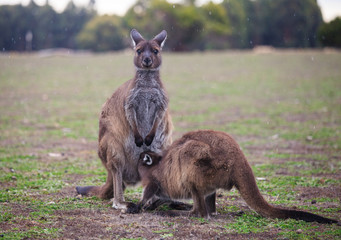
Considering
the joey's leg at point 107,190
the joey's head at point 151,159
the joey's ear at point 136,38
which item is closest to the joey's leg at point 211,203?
the joey's head at point 151,159

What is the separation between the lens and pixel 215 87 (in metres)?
16.6

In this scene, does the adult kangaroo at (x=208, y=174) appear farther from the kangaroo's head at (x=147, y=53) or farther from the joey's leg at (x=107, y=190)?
the kangaroo's head at (x=147, y=53)

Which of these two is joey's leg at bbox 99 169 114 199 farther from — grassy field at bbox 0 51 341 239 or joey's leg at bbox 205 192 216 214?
joey's leg at bbox 205 192 216 214

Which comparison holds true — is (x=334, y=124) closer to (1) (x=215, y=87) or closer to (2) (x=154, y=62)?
(2) (x=154, y=62)

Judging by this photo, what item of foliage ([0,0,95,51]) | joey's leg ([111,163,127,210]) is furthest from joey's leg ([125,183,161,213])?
foliage ([0,0,95,51])

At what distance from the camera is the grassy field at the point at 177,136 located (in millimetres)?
3857

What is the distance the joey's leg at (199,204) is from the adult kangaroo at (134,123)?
84 cm

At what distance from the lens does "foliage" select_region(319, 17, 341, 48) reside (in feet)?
166

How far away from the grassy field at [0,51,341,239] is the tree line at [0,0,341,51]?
35.0 meters

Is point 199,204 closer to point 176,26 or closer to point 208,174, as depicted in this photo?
point 208,174

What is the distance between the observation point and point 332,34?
50.8 meters

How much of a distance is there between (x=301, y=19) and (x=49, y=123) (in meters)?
54.9

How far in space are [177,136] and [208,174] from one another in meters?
4.38

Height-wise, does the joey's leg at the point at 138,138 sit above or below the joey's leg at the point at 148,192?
above
